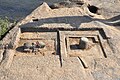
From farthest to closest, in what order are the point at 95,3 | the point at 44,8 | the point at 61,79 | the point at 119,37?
1. the point at 95,3
2. the point at 44,8
3. the point at 119,37
4. the point at 61,79

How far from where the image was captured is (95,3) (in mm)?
12227

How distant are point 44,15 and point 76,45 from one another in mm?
2335

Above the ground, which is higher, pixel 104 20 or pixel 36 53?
pixel 36 53

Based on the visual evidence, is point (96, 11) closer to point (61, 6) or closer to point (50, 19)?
point (61, 6)

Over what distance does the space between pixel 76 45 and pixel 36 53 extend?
1.14 m

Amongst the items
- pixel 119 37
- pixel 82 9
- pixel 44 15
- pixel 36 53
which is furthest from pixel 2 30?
pixel 119 37

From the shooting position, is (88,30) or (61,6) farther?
(61,6)

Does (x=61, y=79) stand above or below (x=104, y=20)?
above

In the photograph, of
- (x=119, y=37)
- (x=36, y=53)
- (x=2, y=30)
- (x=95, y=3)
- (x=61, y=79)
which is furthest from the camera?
(x=95, y=3)

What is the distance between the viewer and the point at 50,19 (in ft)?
32.2

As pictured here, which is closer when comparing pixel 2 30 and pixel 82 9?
pixel 2 30

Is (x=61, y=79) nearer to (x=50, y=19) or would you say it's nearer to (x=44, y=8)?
(x=50, y=19)

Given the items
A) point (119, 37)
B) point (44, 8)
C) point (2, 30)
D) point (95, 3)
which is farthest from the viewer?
point (95, 3)

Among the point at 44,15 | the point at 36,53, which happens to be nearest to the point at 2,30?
the point at 44,15
